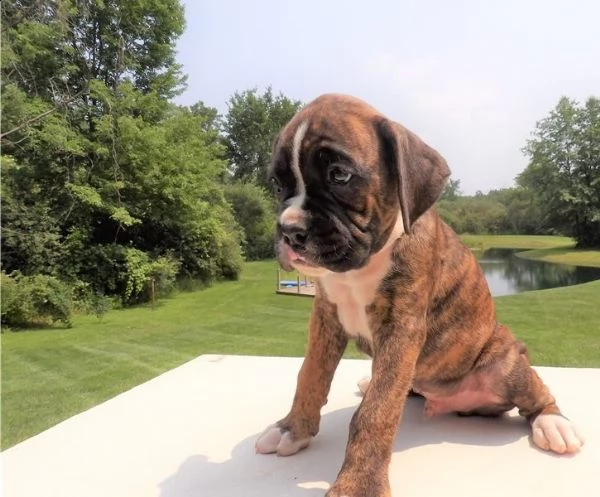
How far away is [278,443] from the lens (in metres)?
1.68

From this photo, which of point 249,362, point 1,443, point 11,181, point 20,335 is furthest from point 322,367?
point 11,181

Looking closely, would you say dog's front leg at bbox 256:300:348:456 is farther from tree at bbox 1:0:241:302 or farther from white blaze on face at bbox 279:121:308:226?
tree at bbox 1:0:241:302

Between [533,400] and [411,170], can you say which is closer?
[411,170]

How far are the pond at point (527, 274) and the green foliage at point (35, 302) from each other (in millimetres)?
13918

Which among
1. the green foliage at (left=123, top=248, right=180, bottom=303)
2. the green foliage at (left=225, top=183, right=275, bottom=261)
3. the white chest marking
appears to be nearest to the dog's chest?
the white chest marking

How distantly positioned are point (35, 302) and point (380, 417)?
1228cm

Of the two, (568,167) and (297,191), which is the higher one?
(568,167)

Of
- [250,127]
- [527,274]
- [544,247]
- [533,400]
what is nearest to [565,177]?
[544,247]

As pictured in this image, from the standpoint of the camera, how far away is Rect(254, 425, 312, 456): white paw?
1.66 meters

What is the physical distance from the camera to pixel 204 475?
1536 millimetres

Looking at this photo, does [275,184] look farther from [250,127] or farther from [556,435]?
[250,127]

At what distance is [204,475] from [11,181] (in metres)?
14.6

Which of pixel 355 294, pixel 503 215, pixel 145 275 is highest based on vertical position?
pixel 503 215

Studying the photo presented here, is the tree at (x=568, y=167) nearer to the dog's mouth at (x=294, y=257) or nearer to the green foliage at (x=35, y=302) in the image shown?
the green foliage at (x=35, y=302)
